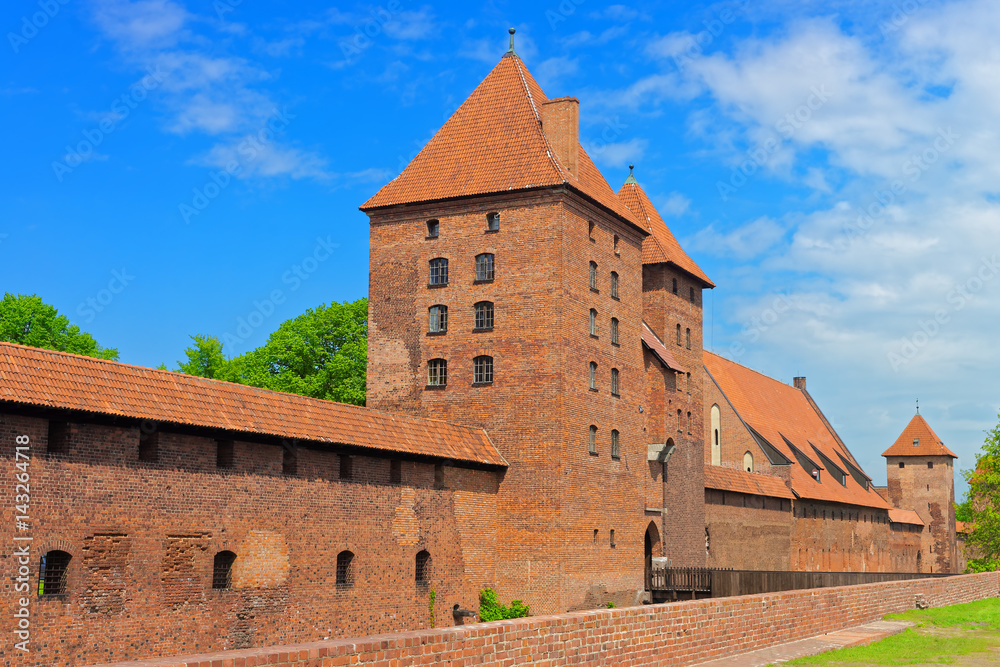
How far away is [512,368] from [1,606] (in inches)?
628

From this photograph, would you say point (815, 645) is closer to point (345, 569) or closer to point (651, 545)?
point (345, 569)

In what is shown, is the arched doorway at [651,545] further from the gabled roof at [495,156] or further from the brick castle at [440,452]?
the gabled roof at [495,156]

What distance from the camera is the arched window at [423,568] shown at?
2500 cm

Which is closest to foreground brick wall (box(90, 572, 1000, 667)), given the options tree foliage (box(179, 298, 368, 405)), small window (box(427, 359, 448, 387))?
small window (box(427, 359, 448, 387))

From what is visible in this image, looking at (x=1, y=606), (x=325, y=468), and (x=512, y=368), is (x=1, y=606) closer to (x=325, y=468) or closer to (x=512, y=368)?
(x=325, y=468)

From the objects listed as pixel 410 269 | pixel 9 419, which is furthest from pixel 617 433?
pixel 9 419

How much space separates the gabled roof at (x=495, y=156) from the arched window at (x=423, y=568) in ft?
35.4

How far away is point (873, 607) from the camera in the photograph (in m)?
25.8

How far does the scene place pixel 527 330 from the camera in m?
29.2

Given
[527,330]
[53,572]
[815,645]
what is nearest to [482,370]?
[527,330]

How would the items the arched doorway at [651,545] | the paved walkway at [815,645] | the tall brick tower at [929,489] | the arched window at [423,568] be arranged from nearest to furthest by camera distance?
the paved walkway at [815,645], the arched window at [423,568], the arched doorway at [651,545], the tall brick tower at [929,489]

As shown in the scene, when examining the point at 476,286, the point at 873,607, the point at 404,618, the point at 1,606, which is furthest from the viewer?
the point at 476,286

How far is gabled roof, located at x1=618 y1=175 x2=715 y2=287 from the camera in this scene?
3691 cm

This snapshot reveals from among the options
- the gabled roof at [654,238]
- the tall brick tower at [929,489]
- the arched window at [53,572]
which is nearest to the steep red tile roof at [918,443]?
the tall brick tower at [929,489]
